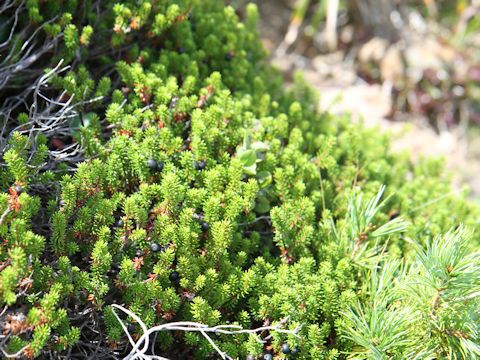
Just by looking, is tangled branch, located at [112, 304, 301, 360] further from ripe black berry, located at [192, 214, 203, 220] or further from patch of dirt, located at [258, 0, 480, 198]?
patch of dirt, located at [258, 0, 480, 198]

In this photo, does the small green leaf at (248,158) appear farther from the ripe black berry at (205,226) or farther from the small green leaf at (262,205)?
the ripe black berry at (205,226)

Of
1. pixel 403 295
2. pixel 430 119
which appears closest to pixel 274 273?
pixel 403 295

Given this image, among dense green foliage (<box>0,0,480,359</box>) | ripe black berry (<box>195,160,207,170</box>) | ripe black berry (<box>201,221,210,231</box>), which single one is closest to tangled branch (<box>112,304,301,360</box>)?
dense green foliage (<box>0,0,480,359</box>)

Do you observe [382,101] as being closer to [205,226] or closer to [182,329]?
[205,226]

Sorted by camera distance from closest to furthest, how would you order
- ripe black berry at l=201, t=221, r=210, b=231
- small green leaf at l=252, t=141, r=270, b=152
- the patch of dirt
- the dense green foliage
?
the dense green foliage < ripe black berry at l=201, t=221, r=210, b=231 < small green leaf at l=252, t=141, r=270, b=152 < the patch of dirt

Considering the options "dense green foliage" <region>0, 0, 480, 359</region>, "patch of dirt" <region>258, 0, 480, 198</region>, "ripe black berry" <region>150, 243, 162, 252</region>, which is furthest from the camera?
"patch of dirt" <region>258, 0, 480, 198</region>

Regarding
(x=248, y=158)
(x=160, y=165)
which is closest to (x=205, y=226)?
(x=160, y=165)

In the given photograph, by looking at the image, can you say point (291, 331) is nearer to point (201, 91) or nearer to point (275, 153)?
point (275, 153)

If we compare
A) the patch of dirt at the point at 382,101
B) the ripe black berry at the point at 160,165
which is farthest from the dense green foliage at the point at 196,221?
the patch of dirt at the point at 382,101
